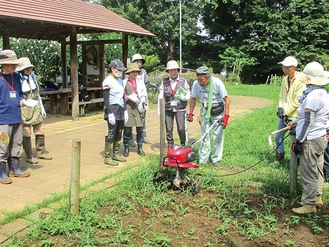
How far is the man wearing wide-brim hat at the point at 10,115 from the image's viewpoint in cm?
498

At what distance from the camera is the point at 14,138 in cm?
524

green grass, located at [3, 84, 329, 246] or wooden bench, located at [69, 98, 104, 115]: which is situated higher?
wooden bench, located at [69, 98, 104, 115]

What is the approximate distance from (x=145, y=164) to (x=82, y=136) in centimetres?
341

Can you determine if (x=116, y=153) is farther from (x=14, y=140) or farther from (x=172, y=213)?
(x=172, y=213)

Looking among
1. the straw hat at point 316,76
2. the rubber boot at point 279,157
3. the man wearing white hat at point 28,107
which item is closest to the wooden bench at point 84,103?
the man wearing white hat at point 28,107

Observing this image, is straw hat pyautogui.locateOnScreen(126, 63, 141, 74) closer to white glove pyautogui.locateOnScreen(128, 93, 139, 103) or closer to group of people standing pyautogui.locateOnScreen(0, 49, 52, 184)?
white glove pyautogui.locateOnScreen(128, 93, 139, 103)

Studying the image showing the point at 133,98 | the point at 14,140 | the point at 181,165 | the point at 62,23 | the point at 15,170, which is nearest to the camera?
the point at 181,165

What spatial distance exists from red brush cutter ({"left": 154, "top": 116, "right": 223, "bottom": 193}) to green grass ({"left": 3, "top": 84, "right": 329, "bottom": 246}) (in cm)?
10

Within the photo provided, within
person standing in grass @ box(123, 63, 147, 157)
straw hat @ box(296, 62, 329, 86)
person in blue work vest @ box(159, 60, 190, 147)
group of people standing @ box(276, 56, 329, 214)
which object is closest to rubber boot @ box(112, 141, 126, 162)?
person standing in grass @ box(123, 63, 147, 157)

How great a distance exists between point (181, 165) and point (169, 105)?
222 centimetres

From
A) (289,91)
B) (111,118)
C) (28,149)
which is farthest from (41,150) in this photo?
(289,91)

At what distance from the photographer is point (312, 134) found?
398 cm

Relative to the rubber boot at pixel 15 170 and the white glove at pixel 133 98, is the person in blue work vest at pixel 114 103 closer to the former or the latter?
the white glove at pixel 133 98

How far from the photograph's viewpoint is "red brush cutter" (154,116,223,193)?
4410 mm
